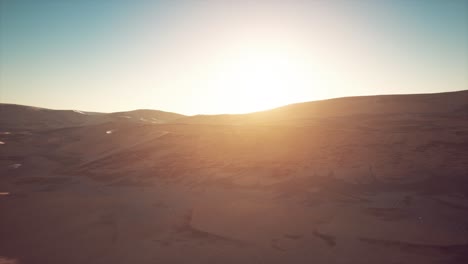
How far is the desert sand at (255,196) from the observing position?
6086mm

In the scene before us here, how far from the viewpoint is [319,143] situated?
38.9ft

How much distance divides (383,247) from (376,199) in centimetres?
228

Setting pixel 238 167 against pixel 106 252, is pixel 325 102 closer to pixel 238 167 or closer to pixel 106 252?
pixel 238 167

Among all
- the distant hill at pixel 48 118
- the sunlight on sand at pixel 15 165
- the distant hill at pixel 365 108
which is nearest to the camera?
the sunlight on sand at pixel 15 165

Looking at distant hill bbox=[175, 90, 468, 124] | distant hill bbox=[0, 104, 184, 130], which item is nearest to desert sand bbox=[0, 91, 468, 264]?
distant hill bbox=[175, 90, 468, 124]

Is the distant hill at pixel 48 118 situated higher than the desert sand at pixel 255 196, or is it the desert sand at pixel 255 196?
the distant hill at pixel 48 118

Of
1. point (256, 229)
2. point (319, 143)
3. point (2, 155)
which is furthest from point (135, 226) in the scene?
point (2, 155)

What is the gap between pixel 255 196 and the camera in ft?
28.7

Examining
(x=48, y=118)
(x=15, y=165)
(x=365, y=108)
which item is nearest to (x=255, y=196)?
(x=15, y=165)

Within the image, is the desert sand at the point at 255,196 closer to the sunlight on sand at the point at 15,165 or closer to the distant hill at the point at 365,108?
the sunlight on sand at the point at 15,165

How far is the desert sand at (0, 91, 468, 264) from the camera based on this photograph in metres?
6.09

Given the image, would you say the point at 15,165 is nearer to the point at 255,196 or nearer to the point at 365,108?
the point at 255,196

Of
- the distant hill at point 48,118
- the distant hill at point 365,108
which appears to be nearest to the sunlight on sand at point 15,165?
the distant hill at point 365,108

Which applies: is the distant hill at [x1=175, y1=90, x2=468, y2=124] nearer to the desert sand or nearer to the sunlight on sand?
the desert sand
